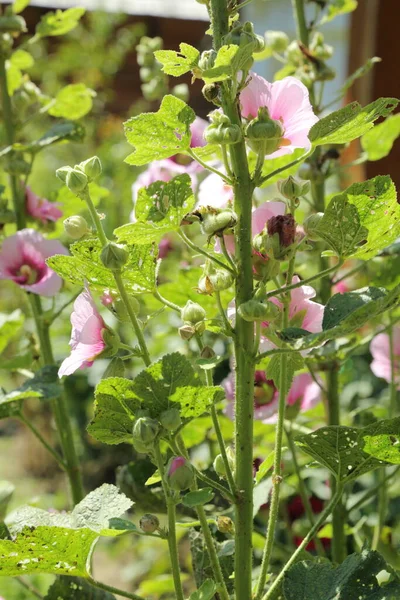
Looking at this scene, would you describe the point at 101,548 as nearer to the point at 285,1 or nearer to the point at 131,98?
the point at 285,1

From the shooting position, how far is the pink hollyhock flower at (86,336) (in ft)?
1.60

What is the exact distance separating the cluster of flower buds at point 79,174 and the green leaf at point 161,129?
0.03 meters

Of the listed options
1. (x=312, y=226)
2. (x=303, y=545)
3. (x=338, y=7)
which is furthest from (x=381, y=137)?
(x=303, y=545)

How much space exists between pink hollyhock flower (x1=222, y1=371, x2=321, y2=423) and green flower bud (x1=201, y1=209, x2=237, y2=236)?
0.26m

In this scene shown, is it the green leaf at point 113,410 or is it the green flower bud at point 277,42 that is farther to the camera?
the green flower bud at point 277,42

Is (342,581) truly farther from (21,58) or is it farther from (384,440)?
(21,58)

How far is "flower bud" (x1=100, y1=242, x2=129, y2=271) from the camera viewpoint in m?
0.45

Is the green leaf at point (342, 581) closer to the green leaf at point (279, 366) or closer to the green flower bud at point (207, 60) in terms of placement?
the green leaf at point (279, 366)

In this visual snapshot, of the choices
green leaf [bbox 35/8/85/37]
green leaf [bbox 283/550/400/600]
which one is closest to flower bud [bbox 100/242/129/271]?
green leaf [bbox 283/550/400/600]

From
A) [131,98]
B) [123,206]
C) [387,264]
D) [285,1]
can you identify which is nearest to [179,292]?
[387,264]

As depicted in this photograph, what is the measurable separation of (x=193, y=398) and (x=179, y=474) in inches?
1.7

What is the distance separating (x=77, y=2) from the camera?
12.4 ft

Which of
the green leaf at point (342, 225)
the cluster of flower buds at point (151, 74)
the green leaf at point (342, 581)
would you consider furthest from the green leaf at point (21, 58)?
the green leaf at point (342, 581)

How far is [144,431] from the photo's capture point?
0.42m
